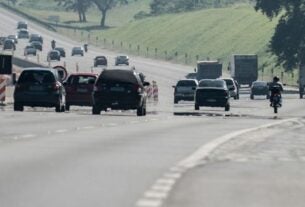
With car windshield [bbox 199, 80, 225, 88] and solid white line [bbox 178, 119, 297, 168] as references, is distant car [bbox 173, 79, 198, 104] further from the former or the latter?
solid white line [bbox 178, 119, 297, 168]

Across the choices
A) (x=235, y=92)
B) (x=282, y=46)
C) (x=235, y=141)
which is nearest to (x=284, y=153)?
(x=235, y=141)

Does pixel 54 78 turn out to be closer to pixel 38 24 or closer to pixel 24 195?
pixel 24 195

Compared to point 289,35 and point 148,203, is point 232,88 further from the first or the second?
point 148,203

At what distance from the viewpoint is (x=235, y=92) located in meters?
88.1

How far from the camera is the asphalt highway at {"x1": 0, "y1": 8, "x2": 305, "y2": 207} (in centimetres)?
1335

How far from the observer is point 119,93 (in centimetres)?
4538

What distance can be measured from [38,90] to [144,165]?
27620mm

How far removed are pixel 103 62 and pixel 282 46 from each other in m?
27.2

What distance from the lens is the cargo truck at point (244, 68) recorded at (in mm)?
113312

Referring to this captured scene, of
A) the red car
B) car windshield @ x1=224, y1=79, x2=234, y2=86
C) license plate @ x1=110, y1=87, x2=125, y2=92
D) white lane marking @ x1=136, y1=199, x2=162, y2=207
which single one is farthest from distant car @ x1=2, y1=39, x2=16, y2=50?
white lane marking @ x1=136, y1=199, x2=162, y2=207

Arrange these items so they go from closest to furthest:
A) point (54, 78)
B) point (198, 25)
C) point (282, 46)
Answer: point (54, 78) → point (282, 46) → point (198, 25)

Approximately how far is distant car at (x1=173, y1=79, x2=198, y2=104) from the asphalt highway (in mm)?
42079

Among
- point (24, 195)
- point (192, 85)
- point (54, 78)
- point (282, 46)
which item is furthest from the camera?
point (282, 46)

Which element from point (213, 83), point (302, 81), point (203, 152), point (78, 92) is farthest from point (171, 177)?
point (302, 81)
